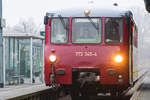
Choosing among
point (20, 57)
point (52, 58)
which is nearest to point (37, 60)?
point (20, 57)

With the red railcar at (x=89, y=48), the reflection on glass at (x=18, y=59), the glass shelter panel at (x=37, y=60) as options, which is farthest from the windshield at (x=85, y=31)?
the glass shelter panel at (x=37, y=60)

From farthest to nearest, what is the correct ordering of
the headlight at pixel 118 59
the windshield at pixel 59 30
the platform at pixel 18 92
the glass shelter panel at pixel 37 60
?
the glass shelter panel at pixel 37 60 → the windshield at pixel 59 30 → the headlight at pixel 118 59 → the platform at pixel 18 92

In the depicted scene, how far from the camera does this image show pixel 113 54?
43.9ft

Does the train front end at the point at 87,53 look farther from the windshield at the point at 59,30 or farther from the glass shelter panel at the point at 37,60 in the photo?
the glass shelter panel at the point at 37,60

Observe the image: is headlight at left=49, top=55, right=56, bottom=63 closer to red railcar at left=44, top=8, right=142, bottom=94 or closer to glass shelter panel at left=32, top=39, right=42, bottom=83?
red railcar at left=44, top=8, right=142, bottom=94

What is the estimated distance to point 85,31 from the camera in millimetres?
13578

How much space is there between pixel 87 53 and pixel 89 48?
0.16 metres

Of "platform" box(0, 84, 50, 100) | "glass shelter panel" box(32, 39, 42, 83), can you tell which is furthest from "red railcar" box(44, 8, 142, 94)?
"glass shelter panel" box(32, 39, 42, 83)

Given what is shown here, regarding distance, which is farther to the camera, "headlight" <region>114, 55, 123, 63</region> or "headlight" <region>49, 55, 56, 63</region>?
"headlight" <region>49, 55, 56, 63</region>

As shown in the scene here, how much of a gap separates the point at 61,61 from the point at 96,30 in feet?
4.54

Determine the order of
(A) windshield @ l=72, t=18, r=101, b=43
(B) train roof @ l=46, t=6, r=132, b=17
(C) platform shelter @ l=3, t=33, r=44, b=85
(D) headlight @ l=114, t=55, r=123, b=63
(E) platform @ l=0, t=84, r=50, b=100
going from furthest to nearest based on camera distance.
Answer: (C) platform shelter @ l=3, t=33, r=44, b=85
(B) train roof @ l=46, t=6, r=132, b=17
(A) windshield @ l=72, t=18, r=101, b=43
(D) headlight @ l=114, t=55, r=123, b=63
(E) platform @ l=0, t=84, r=50, b=100

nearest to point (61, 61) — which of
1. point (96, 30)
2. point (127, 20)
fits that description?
point (96, 30)

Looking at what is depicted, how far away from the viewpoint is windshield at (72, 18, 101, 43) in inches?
535

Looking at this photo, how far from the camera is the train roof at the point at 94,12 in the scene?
1369 centimetres
